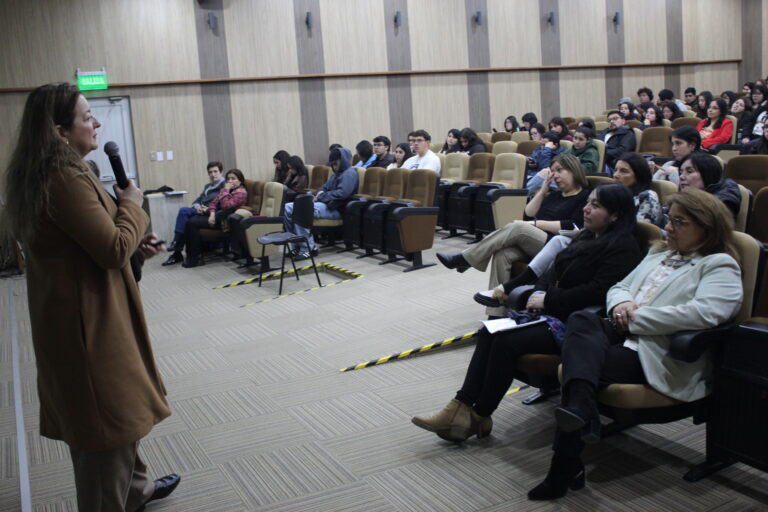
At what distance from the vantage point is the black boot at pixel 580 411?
2.39 m

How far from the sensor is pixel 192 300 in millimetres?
6348

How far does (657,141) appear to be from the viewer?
27.7ft

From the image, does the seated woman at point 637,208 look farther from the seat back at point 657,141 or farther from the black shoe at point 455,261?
the seat back at point 657,141

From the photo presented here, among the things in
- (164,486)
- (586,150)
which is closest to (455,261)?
(164,486)

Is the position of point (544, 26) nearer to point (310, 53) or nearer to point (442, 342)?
point (310, 53)

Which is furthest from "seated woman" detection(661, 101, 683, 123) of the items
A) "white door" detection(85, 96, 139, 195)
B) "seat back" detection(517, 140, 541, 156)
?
"white door" detection(85, 96, 139, 195)

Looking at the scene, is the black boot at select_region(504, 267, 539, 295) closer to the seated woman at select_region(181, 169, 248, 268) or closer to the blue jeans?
the blue jeans

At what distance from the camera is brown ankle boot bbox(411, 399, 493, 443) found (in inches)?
117

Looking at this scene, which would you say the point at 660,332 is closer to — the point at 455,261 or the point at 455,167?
the point at 455,261

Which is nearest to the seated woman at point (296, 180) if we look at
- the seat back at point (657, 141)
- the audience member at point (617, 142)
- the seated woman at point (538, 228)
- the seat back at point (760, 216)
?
the audience member at point (617, 142)

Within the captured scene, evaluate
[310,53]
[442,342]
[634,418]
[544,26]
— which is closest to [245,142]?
[310,53]

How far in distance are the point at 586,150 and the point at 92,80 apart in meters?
6.96

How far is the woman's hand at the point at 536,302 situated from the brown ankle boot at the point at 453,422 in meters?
0.65

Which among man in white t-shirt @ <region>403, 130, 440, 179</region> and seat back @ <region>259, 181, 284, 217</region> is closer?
seat back @ <region>259, 181, 284, 217</region>
